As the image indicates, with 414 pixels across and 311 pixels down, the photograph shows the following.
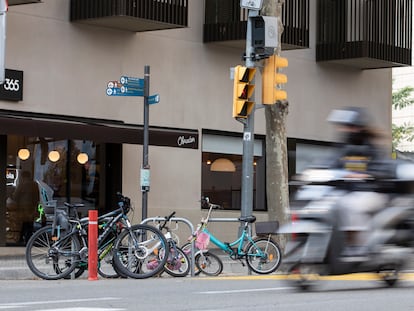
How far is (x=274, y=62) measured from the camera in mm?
17297

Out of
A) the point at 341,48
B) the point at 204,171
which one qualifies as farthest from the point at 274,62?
the point at 341,48

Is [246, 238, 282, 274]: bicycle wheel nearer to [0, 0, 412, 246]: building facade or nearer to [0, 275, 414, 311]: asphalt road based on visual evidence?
[0, 275, 414, 311]: asphalt road

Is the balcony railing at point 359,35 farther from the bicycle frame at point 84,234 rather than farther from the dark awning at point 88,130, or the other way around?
the bicycle frame at point 84,234

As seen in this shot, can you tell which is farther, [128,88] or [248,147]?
[248,147]

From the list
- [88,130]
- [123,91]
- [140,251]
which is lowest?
[140,251]

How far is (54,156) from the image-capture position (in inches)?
880

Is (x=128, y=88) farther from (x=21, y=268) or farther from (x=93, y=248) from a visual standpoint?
(x=93, y=248)

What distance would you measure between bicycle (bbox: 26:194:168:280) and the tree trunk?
616 centimetres

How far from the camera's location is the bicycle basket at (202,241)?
1617cm

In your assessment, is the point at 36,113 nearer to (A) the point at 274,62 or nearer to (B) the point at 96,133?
(B) the point at 96,133

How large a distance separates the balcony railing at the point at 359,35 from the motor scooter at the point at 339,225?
18.0 meters

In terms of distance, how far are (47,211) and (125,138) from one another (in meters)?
5.80

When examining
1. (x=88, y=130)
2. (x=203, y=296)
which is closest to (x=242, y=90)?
(x=88, y=130)

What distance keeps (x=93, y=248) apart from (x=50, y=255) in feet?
2.37
